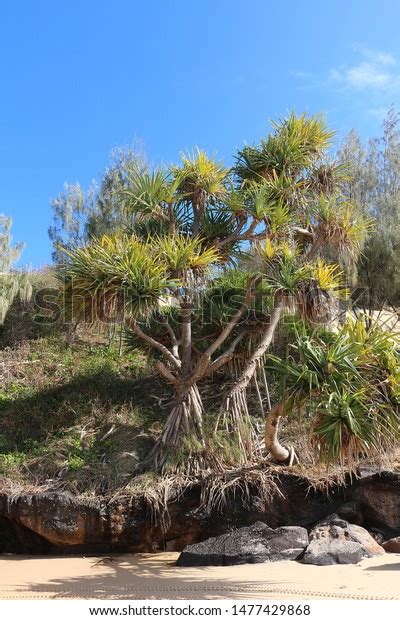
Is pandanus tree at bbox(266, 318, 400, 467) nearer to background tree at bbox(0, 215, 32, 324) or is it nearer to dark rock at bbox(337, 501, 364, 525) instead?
dark rock at bbox(337, 501, 364, 525)

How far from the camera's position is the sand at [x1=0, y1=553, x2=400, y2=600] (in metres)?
6.14

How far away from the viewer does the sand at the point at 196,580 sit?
6.14 metres

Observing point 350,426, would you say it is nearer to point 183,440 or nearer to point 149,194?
point 183,440

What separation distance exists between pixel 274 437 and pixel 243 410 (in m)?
1.33

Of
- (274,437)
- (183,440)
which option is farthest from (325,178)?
(183,440)

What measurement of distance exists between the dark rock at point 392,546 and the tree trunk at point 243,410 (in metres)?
2.53

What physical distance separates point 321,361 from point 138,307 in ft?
10.6

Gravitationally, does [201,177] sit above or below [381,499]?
above

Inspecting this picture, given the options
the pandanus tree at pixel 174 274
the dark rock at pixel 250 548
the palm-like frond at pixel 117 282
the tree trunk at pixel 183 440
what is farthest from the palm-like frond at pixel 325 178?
the dark rock at pixel 250 548

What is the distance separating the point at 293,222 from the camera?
11406 mm

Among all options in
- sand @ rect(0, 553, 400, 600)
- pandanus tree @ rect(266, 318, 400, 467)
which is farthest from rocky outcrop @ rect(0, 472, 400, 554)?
pandanus tree @ rect(266, 318, 400, 467)

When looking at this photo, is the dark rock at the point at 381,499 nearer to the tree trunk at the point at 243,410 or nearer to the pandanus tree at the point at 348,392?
the tree trunk at the point at 243,410
